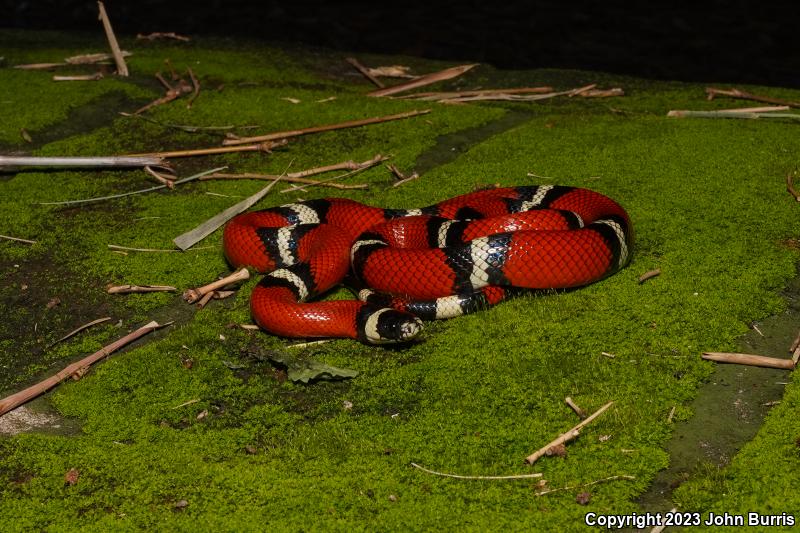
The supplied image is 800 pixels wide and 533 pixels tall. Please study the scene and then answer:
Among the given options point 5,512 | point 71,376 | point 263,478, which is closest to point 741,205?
point 263,478

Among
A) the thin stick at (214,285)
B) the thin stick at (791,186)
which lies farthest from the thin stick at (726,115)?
the thin stick at (214,285)

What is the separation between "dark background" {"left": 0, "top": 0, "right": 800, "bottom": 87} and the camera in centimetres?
1098

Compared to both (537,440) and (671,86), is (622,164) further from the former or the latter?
(537,440)

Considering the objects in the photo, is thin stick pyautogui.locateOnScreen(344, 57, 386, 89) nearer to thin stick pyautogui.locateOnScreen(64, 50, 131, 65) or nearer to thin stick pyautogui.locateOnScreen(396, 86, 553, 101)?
thin stick pyautogui.locateOnScreen(396, 86, 553, 101)

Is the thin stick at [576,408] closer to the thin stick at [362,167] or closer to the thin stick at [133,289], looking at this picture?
the thin stick at [133,289]

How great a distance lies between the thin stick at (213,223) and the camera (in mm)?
5570

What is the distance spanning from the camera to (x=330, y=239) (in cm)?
530

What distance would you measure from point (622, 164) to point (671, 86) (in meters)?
2.33

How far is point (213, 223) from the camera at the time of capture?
5762 millimetres

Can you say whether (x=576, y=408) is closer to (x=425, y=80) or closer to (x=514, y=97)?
(x=514, y=97)

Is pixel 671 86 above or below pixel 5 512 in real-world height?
above

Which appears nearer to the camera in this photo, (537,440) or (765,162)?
(537,440)

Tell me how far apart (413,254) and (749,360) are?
1.82 meters

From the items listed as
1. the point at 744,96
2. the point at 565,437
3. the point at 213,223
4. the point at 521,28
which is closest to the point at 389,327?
→ the point at 565,437
